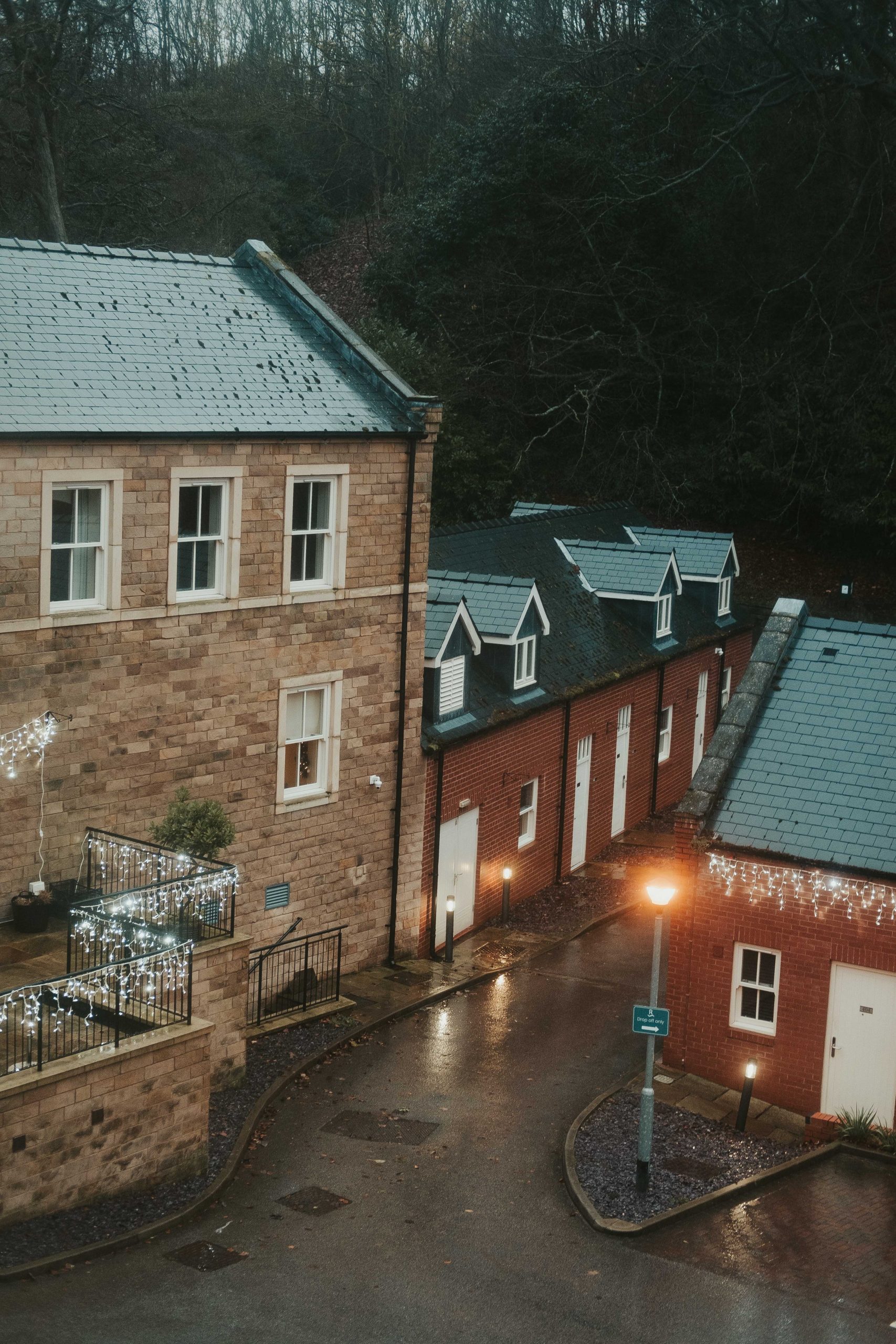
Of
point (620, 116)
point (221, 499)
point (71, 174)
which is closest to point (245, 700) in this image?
point (221, 499)

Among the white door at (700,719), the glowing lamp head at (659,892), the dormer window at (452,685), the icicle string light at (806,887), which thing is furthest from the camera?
the white door at (700,719)

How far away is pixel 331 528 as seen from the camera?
68.7 ft

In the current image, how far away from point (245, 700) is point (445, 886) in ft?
20.7

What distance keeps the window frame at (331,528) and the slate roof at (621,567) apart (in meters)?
12.7

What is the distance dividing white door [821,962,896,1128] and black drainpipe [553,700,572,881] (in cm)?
1088

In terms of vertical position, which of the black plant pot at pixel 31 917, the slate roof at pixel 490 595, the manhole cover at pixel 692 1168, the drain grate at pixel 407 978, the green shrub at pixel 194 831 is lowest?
the drain grate at pixel 407 978

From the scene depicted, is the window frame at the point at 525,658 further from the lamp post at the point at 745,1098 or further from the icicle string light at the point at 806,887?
the lamp post at the point at 745,1098

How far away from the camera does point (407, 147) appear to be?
6050 cm

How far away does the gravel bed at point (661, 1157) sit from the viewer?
1558 cm

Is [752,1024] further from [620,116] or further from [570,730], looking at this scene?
[620,116]

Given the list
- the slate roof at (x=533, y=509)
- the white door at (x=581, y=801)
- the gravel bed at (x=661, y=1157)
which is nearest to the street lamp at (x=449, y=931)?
the gravel bed at (x=661, y=1157)

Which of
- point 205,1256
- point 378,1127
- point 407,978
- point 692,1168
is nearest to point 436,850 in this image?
point 407,978

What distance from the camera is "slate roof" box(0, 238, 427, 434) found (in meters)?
17.7

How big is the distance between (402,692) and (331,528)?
3.03m
